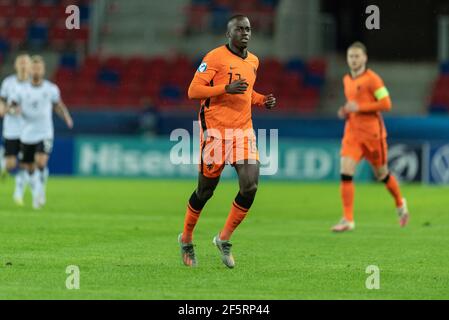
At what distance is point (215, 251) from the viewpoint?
1298 centimetres

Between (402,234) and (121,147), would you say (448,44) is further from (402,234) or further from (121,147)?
(402,234)

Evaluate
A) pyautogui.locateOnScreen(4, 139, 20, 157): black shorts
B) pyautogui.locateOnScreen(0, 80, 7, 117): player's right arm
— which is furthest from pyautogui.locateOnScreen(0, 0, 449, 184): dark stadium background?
pyautogui.locateOnScreen(0, 80, 7, 117): player's right arm

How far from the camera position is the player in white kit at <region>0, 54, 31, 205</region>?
19859 mm

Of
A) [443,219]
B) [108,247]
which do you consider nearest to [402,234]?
[443,219]

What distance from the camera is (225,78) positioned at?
11438 mm

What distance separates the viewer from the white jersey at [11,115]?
20020mm

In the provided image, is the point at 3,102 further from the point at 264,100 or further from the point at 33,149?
→ the point at 264,100

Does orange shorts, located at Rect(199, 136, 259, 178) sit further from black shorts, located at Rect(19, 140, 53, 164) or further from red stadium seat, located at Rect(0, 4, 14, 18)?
red stadium seat, located at Rect(0, 4, 14, 18)

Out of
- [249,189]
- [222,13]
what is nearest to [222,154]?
[249,189]

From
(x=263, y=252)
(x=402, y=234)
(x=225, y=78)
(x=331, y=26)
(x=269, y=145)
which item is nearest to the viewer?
(x=225, y=78)

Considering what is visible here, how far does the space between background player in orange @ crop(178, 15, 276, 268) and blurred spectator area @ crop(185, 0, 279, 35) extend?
24.1 m

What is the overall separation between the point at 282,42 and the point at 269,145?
6.67m

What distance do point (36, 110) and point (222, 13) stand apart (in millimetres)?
17175

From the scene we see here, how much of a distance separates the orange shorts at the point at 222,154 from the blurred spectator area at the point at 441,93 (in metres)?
22.1
